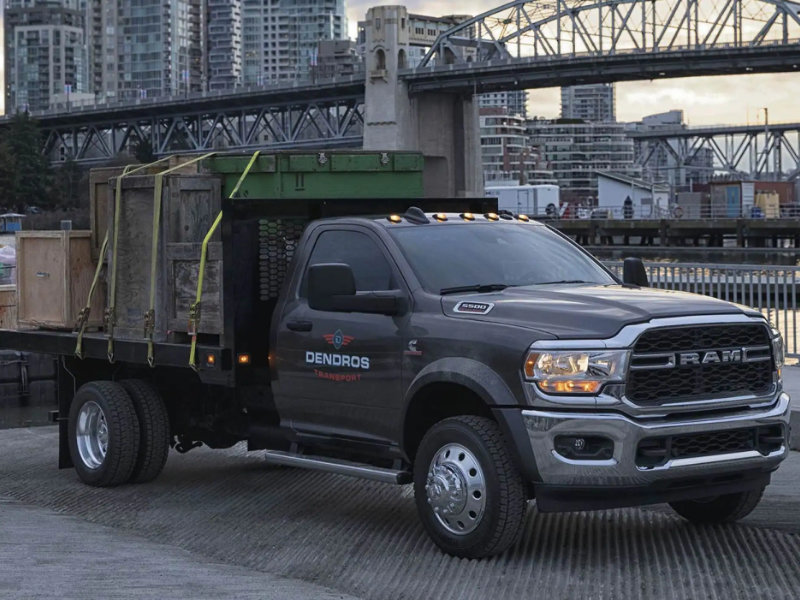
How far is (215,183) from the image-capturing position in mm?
10609

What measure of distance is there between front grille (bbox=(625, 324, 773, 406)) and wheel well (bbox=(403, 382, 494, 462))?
40.1 inches

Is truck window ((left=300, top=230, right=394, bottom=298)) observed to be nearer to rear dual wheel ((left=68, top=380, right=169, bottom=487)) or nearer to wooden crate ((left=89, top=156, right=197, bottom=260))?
rear dual wheel ((left=68, top=380, right=169, bottom=487))

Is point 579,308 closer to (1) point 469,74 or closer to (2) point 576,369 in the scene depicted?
(2) point 576,369

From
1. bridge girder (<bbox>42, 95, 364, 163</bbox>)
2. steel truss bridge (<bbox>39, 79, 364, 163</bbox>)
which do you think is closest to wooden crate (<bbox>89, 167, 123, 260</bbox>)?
steel truss bridge (<bbox>39, 79, 364, 163</bbox>)

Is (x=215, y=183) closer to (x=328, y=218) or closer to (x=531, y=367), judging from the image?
(x=328, y=218)

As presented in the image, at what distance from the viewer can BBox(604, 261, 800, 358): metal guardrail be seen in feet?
52.6

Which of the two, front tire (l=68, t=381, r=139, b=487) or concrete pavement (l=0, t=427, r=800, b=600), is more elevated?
Result: front tire (l=68, t=381, r=139, b=487)

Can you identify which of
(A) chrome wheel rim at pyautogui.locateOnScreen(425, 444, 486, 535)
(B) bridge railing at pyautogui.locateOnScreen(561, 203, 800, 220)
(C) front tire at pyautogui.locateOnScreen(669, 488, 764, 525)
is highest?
(B) bridge railing at pyautogui.locateOnScreen(561, 203, 800, 220)

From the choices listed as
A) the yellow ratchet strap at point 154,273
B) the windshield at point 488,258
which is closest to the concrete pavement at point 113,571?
the yellow ratchet strap at point 154,273

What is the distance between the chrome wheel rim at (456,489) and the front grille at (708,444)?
3.09ft

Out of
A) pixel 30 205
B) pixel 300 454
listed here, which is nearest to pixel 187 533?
pixel 300 454

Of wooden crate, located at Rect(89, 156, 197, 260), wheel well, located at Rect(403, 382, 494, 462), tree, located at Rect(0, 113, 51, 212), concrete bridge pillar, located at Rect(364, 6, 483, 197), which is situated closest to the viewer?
wheel well, located at Rect(403, 382, 494, 462)

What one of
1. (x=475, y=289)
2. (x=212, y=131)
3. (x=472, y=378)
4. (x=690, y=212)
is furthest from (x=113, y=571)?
(x=212, y=131)

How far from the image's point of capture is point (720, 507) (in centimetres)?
908
